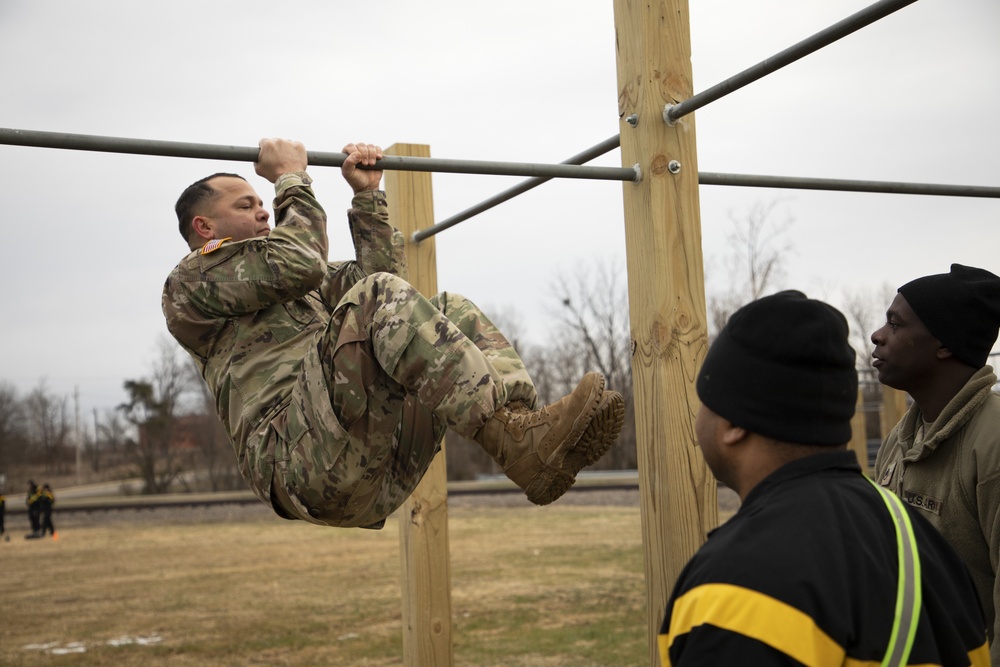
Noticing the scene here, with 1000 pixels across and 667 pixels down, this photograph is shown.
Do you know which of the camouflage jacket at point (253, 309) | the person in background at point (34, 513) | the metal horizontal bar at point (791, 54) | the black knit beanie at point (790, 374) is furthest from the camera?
the person in background at point (34, 513)

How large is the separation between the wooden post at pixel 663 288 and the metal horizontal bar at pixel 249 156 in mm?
117

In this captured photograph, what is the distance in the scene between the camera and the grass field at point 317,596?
870 centimetres

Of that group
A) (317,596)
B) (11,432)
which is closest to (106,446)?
(11,432)

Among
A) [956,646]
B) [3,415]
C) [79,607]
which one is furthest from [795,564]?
[3,415]

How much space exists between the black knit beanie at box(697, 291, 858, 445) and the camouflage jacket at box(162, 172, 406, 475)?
5.07 feet

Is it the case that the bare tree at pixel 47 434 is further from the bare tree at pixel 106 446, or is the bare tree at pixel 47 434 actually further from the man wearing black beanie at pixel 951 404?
the man wearing black beanie at pixel 951 404

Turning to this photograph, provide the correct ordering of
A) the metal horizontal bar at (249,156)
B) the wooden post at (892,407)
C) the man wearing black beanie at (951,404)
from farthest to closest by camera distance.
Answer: the wooden post at (892,407) → the metal horizontal bar at (249,156) → the man wearing black beanie at (951,404)

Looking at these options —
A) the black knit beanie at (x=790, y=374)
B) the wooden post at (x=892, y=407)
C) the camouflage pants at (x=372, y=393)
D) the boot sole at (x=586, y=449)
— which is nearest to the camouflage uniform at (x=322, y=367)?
the camouflage pants at (x=372, y=393)

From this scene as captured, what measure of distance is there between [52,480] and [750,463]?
5237 centimetres

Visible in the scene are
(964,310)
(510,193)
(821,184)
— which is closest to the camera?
(964,310)

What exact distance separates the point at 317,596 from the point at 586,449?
31.2 ft

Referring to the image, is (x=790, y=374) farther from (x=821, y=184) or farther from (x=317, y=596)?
(x=317, y=596)

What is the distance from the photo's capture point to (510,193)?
3504mm

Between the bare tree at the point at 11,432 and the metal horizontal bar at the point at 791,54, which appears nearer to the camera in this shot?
the metal horizontal bar at the point at 791,54
